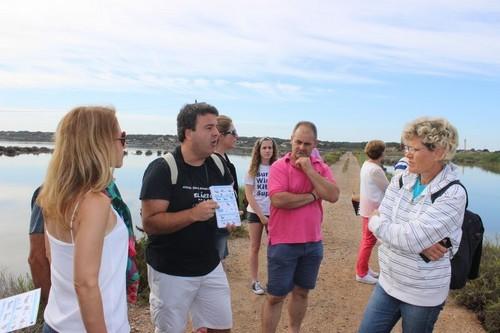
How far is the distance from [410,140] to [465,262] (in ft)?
2.71

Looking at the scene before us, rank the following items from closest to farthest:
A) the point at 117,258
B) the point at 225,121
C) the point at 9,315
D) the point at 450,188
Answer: the point at 9,315 → the point at 117,258 → the point at 450,188 → the point at 225,121

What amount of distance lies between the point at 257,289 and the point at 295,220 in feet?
7.23

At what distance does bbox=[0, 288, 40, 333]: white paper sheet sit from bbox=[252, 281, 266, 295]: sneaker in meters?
3.92

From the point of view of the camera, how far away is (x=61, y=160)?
76.9 inches

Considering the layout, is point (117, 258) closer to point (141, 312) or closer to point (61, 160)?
point (61, 160)

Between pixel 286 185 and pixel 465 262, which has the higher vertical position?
pixel 286 185

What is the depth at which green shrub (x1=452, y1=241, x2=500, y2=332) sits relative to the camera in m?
4.72

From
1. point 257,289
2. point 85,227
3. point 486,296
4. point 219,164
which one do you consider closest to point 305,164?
point 219,164

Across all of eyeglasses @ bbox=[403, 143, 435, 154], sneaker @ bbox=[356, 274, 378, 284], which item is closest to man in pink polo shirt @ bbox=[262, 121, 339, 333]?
eyeglasses @ bbox=[403, 143, 435, 154]

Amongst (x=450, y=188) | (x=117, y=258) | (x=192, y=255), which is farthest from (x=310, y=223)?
(x=117, y=258)

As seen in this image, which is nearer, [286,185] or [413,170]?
[413,170]

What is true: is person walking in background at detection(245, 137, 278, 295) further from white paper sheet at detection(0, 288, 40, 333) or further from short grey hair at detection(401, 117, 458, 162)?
white paper sheet at detection(0, 288, 40, 333)

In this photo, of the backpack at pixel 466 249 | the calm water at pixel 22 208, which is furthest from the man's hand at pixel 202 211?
the backpack at pixel 466 249

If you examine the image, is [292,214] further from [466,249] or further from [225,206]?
[466,249]
